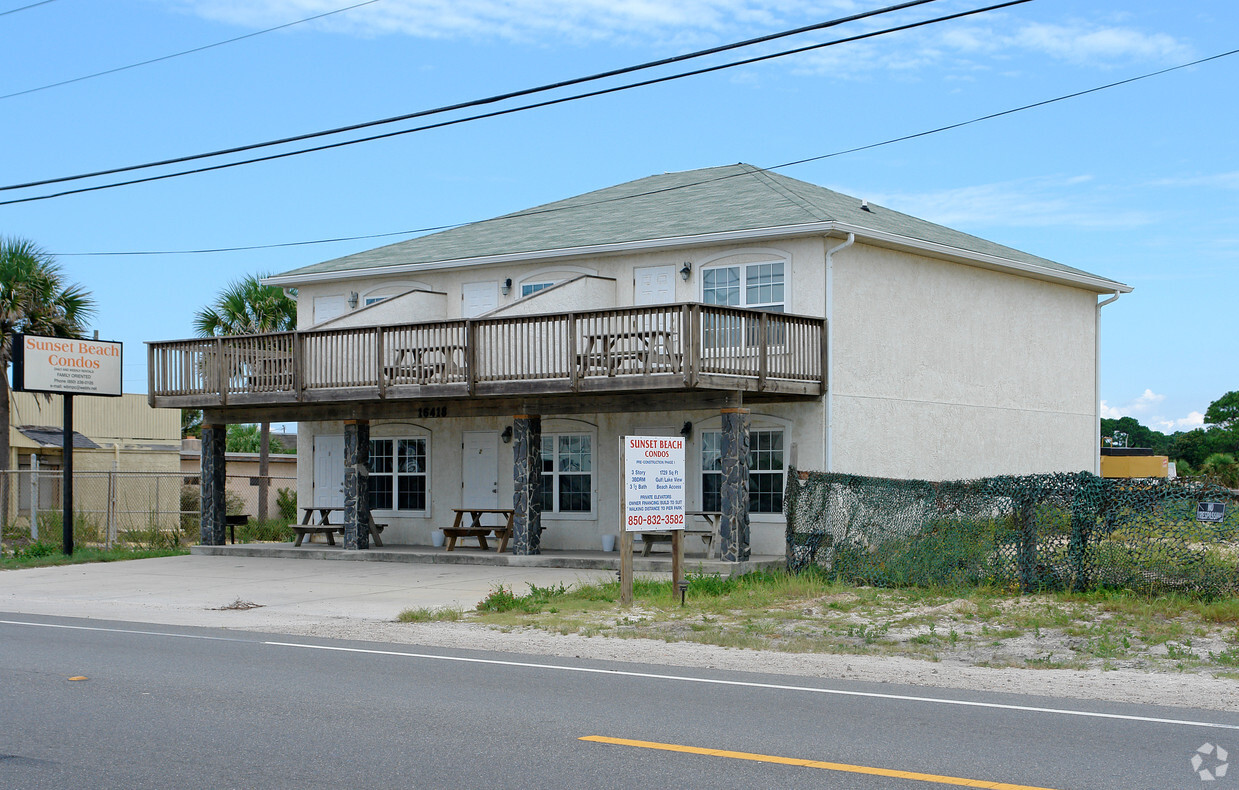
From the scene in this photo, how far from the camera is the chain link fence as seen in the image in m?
27.8

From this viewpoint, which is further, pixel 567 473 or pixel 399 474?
pixel 399 474

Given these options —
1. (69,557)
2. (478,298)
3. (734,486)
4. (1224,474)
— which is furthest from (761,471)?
(1224,474)

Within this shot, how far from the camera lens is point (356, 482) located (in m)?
23.9

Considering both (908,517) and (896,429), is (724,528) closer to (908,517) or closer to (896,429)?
(908,517)

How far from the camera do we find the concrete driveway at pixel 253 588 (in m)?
15.8

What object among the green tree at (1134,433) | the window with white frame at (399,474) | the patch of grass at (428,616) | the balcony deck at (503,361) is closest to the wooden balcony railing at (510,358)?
the balcony deck at (503,361)

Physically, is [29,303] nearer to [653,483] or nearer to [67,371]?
[67,371]

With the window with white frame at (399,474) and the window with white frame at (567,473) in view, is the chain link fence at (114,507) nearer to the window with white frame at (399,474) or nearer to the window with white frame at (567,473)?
the window with white frame at (399,474)

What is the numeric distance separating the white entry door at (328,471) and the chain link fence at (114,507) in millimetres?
3456

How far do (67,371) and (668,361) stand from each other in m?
12.8

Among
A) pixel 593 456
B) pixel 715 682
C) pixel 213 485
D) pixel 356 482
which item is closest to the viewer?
pixel 715 682

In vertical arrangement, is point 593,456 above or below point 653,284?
below

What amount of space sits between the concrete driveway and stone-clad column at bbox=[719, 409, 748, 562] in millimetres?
2000

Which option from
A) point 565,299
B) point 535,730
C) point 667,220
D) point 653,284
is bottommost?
point 535,730
